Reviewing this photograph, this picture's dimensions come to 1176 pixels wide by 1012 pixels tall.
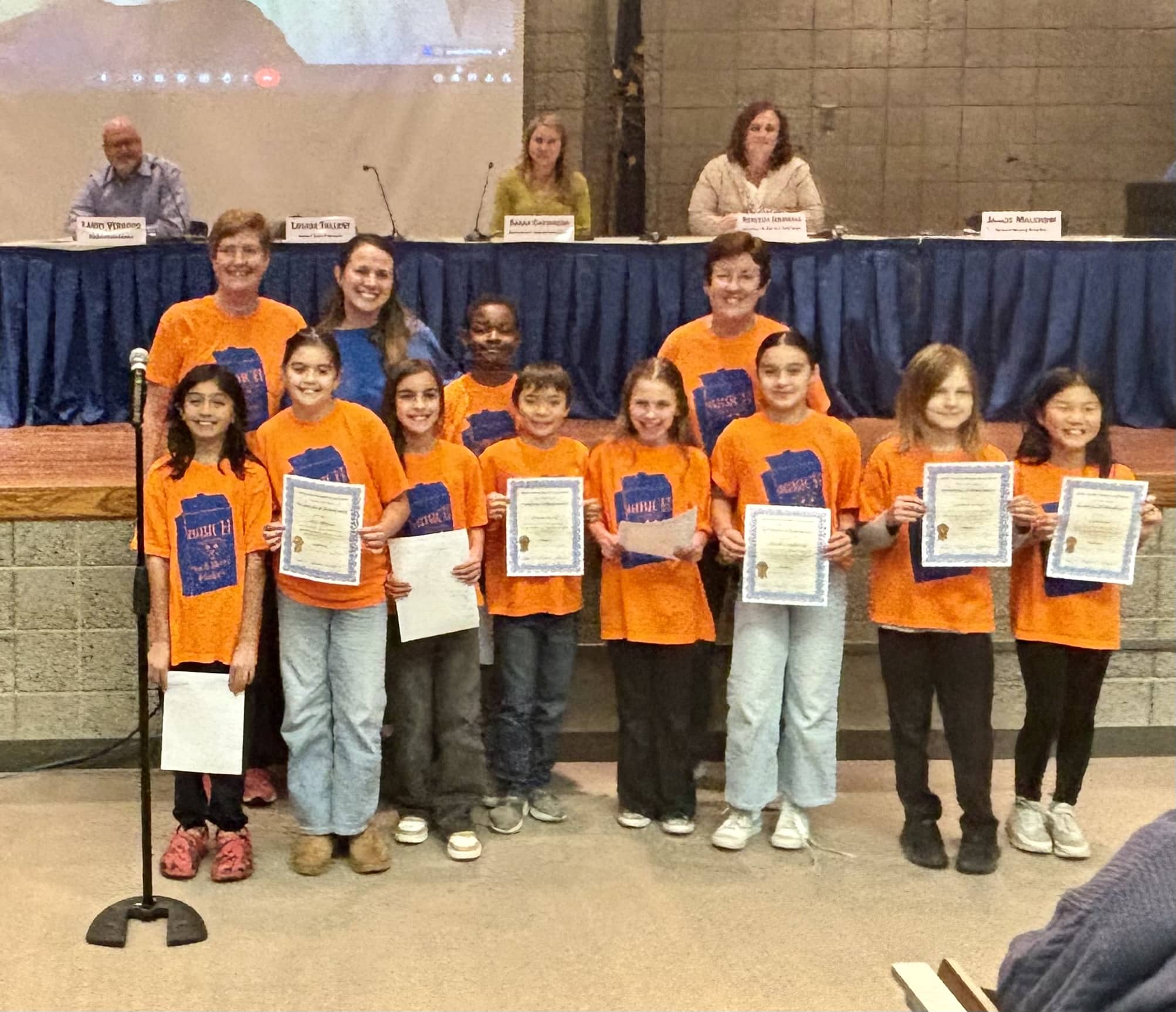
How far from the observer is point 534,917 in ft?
10.1

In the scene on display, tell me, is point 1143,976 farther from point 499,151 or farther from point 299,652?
point 499,151

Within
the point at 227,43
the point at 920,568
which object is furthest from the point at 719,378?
the point at 227,43

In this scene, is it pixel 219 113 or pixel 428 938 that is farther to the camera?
pixel 219 113

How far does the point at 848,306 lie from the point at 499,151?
2.57 metres

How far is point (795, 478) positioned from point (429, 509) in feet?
3.03

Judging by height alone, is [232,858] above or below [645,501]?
below

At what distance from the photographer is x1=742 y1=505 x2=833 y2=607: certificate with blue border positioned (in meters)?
3.32

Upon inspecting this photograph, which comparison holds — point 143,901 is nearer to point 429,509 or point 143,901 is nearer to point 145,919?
point 145,919

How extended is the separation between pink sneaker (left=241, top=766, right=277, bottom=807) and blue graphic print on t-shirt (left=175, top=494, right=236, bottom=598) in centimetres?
81

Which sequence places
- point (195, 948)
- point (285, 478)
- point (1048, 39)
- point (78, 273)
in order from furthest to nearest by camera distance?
point (1048, 39) < point (78, 273) < point (285, 478) < point (195, 948)

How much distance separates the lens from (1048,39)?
8039 millimetres

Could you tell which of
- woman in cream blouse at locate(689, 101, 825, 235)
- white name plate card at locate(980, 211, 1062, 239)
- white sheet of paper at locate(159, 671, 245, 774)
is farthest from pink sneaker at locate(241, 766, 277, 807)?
white name plate card at locate(980, 211, 1062, 239)

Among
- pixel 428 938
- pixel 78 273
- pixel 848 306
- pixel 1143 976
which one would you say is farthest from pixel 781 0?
pixel 1143 976

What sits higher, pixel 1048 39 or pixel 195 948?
pixel 1048 39
